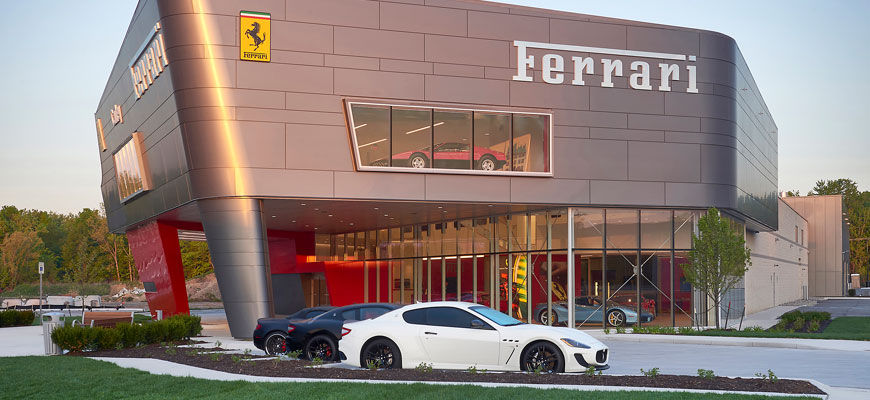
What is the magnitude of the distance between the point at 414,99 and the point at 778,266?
133 feet

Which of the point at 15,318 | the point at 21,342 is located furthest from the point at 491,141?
the point at 15,318

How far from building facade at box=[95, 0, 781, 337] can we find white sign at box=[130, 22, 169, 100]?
0.14 metres

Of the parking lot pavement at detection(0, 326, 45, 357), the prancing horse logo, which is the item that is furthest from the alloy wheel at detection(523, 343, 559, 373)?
the prancing horse logo

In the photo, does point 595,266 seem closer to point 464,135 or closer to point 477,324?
point 464,135

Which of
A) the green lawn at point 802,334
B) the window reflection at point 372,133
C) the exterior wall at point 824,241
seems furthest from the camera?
the exterior wall at point 824,241

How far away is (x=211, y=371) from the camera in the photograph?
1612 cm

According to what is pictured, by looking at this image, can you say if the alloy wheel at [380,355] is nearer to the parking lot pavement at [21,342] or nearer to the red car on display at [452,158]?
the parking lot pavement at [21,342]

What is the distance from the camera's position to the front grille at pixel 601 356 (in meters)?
15.6

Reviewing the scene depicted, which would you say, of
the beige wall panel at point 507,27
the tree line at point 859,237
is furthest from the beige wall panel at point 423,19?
the tree line at point 859,237

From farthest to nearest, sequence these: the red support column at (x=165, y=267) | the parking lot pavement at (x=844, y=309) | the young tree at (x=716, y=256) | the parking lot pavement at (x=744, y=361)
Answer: the parking lot pavement at (x=844, y=309) → the red support column at (x=165, y=267) → the young tree at (x=716, y=256) → the parking lot pavement at (x=744, y=361)

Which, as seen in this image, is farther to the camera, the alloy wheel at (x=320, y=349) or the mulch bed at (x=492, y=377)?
the alloy wheel at (x=320, y=349)

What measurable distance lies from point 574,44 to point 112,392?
2079 centimetres

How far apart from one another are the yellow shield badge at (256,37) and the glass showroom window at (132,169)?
34.4 ft

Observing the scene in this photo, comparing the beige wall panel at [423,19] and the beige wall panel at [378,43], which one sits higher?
the beige wall panel at [423,19]
